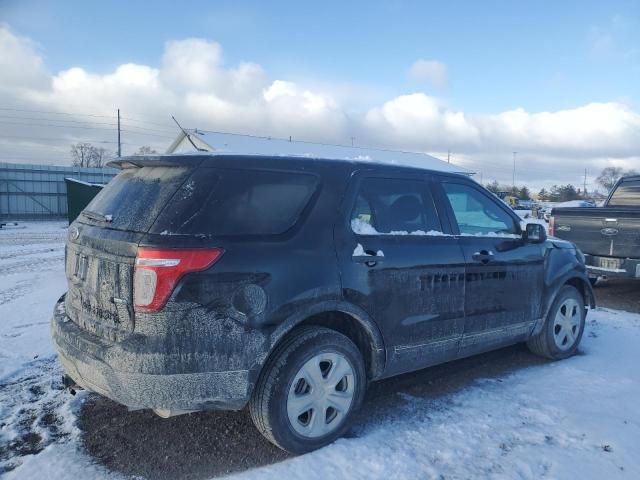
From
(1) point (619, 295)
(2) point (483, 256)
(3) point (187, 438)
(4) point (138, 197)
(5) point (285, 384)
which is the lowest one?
(3) point (187, 438)

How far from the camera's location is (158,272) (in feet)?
8.86

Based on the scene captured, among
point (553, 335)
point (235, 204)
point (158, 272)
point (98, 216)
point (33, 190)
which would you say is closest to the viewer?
point (158, 272)

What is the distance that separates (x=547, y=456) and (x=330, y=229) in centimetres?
195

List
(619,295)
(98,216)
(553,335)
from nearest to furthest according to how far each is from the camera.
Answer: (98,216) → (553,335) → (619,295)

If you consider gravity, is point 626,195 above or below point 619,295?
above

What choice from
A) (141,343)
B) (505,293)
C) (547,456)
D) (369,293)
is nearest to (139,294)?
(141,343)

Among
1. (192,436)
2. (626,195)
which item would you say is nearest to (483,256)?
(192,436)

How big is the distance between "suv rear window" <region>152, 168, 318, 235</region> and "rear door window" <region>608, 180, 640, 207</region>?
8843 mm

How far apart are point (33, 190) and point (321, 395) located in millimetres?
30060

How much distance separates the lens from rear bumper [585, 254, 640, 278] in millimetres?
7414

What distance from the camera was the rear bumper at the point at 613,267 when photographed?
7.41m

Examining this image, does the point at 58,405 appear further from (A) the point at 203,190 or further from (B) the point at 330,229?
(B) the point at 330,229

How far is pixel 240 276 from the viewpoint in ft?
9.30

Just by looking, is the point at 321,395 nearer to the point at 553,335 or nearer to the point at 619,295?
the point at 553,335
